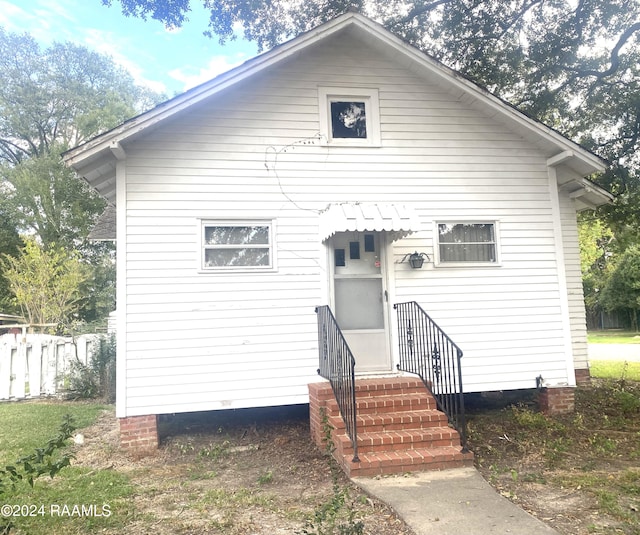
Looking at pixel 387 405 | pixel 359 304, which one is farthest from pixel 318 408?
pixel 359 304

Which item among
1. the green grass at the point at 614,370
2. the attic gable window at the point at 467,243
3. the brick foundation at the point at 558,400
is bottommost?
the green grass at the point at 614,370

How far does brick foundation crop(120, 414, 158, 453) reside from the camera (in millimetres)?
6566

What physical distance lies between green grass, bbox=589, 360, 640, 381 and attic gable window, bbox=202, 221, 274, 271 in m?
8.58

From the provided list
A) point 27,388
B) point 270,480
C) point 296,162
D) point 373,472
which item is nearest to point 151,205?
point 296,162

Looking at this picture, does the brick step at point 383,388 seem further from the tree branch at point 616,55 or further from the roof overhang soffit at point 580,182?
the tree branch at point 616,55

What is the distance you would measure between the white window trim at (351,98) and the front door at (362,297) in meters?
1.41

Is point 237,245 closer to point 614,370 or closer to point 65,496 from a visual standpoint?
point 65,496

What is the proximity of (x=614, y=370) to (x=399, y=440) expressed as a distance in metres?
10.7

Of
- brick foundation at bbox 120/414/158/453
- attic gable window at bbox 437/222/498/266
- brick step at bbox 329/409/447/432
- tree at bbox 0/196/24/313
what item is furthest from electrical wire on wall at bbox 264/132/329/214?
tree at bbox 0/196/24/313

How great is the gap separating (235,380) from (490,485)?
3571mm

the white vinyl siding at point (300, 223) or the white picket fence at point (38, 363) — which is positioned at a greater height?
the white vinyl siding at point (300, 223)

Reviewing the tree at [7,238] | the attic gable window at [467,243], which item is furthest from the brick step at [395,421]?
the tree at [7,238]

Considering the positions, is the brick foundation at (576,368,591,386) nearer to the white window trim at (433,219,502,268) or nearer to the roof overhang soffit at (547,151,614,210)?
the roof overhang soffit at (547,151,614,210)

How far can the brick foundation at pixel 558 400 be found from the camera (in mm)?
7742
